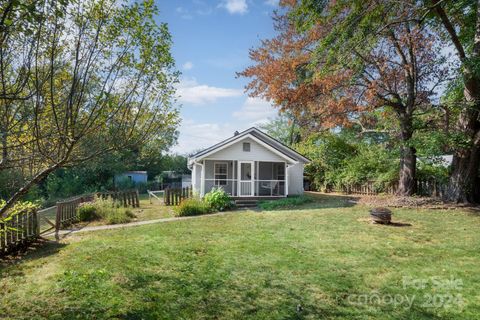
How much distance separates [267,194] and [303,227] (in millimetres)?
11129

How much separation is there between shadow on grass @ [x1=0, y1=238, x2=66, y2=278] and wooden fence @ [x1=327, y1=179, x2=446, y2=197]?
1767cm

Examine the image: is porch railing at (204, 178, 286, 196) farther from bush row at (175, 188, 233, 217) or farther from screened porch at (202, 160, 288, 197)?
bush row at (175, 188, 233, 217)

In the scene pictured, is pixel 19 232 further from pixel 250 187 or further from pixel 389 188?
pixel 389 188

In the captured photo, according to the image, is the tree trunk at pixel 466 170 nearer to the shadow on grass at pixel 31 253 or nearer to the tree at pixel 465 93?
the tree at pixel 465 93

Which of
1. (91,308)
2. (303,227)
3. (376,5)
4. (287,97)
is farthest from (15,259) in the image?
(376,5)

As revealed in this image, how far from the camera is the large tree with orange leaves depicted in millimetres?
15172

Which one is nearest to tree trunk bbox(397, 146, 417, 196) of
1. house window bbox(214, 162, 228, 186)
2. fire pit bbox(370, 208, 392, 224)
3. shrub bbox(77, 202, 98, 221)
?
fire pit bbox(370, 208, 392, 224)

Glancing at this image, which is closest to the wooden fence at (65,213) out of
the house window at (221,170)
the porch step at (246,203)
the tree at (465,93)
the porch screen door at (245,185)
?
the porch step at (246,203)

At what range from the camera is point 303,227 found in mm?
11062

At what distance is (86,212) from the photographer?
13.4 metres

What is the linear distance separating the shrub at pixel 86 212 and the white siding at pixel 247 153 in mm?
8128

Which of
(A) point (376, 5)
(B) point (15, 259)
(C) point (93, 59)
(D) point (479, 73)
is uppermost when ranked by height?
(A) point (376, 5)

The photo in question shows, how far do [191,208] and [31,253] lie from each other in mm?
7359

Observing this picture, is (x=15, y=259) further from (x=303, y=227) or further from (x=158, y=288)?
(x=303, y=227)
